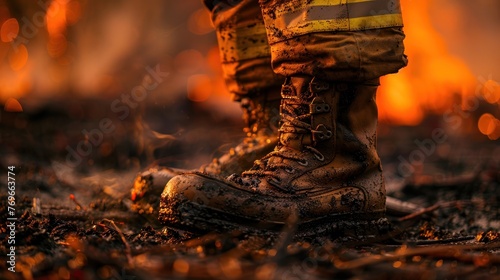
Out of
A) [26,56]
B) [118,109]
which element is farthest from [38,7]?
[118,109]

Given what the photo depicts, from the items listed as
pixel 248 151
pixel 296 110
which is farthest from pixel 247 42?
pixel 296 110

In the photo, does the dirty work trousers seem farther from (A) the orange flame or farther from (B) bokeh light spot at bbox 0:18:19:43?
(B) bokeh light spot at bbox 0:18:19:43

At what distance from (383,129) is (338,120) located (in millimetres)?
5306

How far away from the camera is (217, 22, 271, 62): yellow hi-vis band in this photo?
287 cm

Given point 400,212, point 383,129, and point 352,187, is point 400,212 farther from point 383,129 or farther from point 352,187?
point 383,129

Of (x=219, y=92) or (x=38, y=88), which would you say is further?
(x=38, y=88)

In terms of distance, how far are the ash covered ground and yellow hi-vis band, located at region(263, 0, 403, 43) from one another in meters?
0.70

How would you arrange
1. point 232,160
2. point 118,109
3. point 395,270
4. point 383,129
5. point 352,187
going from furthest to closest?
point 118,109 < point 383,129 < point 232,160 < point 352,187 < point 395,270

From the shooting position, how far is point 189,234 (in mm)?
2094

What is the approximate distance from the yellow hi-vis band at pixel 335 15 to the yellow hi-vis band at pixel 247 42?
59 centimetres

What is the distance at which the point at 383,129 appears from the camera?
24.7 feet

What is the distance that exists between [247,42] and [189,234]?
109cm

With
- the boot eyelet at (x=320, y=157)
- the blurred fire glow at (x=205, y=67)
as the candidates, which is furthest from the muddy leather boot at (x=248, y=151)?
the blurred fire glow at (x=205, y=67)

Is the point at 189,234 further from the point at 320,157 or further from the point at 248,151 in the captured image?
the point at 248,151
